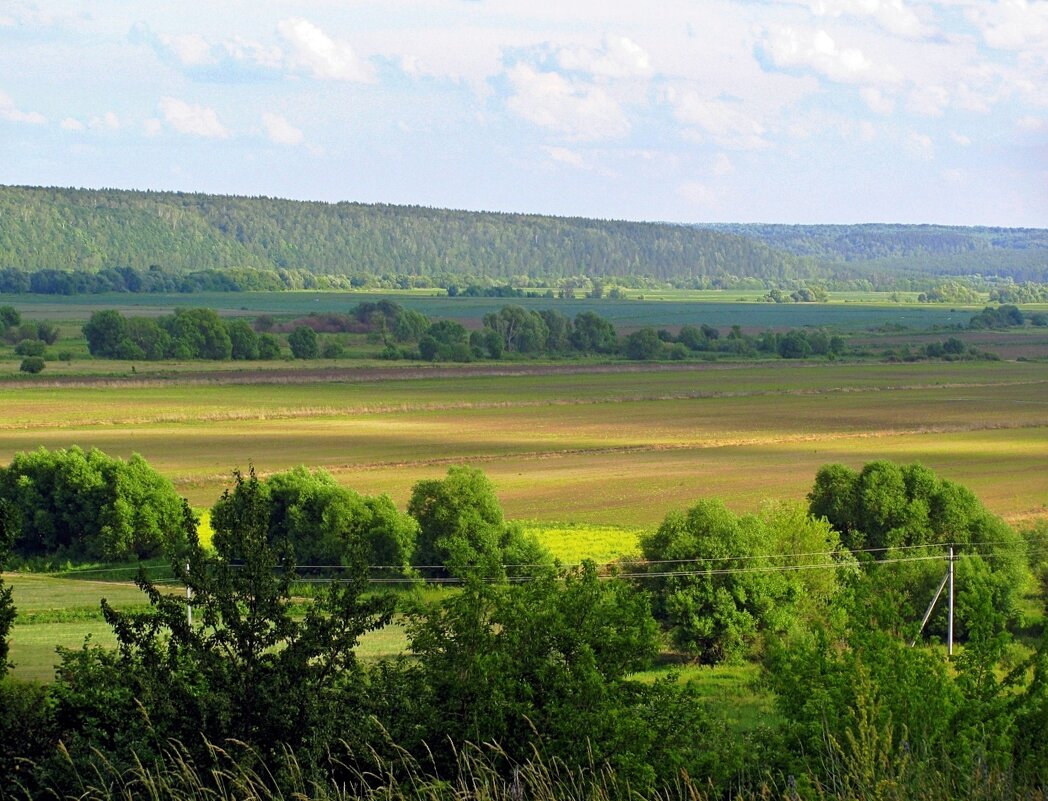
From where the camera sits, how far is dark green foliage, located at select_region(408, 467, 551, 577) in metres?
34.1

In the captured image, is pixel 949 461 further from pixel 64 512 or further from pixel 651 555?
pixel 64 512

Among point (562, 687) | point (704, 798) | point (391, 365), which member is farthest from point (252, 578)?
point (391, 365)

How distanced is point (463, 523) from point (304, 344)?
257 ft

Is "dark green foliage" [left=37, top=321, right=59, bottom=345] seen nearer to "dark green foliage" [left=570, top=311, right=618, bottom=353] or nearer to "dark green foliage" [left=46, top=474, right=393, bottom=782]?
"dark green foliage" [left=570, top=311, right=618, bottom=353]

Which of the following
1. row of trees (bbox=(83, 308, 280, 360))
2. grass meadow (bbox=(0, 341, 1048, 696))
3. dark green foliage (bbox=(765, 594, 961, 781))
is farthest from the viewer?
row of trees (bbox=(83, 308, 280, 360))

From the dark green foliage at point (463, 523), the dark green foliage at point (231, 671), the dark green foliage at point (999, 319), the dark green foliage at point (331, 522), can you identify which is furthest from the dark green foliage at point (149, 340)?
the dark green foliage at point (231, 671)

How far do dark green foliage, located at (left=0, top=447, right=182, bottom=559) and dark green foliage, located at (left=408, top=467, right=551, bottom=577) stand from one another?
6192mm

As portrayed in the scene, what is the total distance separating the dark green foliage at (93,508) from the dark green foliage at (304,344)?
233ft

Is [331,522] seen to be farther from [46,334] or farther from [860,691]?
[46,334]

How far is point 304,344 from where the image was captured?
111500 mm

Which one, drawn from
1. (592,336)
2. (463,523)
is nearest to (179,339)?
(592,336)

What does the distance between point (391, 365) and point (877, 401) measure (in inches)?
1417

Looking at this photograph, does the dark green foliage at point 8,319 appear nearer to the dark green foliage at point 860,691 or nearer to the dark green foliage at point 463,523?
the dark green foliage at point 463,523

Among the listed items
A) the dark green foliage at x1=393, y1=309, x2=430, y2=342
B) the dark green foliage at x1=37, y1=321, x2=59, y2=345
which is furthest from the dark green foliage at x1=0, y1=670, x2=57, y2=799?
the dark green foliage at x1=393, y1=309, x2=430, y2=342
